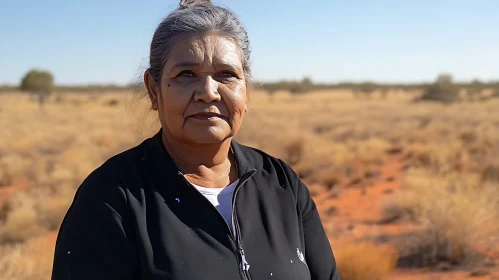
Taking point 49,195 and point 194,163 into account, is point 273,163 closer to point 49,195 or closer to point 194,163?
point 194,163

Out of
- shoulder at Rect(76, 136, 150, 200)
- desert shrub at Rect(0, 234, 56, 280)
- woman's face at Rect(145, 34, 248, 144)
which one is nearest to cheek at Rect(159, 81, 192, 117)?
woman's face at Rect(145, 34, 248, 144)

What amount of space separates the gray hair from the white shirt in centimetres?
45

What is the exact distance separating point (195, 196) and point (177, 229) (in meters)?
0.15

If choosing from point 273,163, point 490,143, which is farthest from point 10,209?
point 490,143

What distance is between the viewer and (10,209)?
9711 millimetres

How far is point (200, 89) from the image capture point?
1.97 metres

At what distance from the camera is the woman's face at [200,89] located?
195 cm

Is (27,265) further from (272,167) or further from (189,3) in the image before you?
(189,3)

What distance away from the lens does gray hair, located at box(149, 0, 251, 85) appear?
194cm

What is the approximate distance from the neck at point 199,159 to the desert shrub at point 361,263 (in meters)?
4.28

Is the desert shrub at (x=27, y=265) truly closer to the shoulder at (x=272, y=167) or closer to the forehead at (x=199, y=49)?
the shoulder at (x=272, y=167)

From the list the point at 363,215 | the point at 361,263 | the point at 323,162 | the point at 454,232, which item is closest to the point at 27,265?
the point at 361,263

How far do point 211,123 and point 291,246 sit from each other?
548 mm

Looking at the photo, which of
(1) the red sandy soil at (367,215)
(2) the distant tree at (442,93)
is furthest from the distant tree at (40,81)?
(1) the red sandy soil at (367,215)
